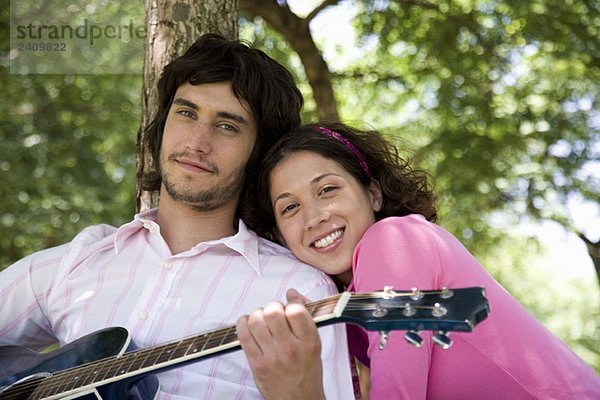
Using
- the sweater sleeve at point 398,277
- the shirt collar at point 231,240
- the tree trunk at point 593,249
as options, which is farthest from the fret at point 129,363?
the tree trunk at point 593,249

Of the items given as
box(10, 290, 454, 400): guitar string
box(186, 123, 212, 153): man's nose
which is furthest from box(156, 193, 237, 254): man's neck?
box(10, 290, 454, 400): guitar string

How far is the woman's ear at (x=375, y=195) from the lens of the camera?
282 cm

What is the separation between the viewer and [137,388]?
2.23 m

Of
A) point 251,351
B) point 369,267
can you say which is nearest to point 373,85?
point 369,267

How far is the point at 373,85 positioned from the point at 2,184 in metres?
3.24

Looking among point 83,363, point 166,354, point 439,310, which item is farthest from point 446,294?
point 83,363

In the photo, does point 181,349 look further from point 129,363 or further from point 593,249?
point 593,249

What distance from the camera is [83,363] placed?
7.55ft

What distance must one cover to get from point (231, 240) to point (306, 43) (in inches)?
133

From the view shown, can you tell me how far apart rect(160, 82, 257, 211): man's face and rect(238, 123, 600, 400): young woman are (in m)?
0.15

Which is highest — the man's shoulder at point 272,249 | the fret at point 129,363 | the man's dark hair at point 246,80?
the man's dark hair at point 246,80

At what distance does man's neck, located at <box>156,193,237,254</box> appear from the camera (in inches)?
120

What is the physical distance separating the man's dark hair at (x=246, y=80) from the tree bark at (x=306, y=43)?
8.33 feet

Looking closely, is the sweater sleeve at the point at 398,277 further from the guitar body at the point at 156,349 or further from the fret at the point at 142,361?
the fret at the point at 142,361
